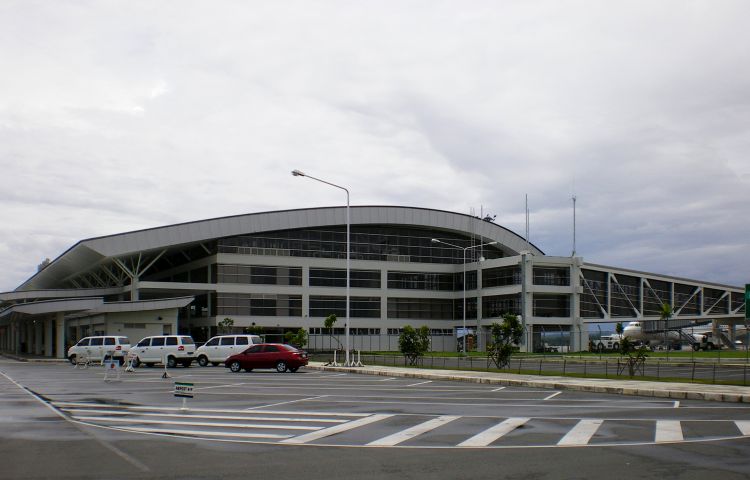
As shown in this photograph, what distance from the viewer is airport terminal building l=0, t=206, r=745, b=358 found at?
A: 7581 centimetres

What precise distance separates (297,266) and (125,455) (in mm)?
69090

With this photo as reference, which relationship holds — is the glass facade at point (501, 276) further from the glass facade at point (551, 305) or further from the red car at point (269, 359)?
the red car at point (269, 359)

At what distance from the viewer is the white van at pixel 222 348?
4697 centimetres

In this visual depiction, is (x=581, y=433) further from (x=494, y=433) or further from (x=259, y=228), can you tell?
(x=259, y=228)

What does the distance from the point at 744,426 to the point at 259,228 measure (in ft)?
215

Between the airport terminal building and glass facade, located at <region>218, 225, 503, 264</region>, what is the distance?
4.8 inches

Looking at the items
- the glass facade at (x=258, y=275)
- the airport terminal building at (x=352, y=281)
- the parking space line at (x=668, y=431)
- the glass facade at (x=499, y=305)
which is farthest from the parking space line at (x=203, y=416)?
the glass facade at (x=499, y=305)

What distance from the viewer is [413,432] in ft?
50.4

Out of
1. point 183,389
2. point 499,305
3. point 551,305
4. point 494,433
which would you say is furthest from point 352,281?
point 494,433

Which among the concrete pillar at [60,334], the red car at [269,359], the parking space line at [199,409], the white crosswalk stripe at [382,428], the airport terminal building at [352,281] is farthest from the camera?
the airport terminal building at [352,281]

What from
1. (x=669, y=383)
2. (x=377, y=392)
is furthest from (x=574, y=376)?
(x=377, y=392)

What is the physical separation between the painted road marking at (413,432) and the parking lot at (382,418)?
0.02 m

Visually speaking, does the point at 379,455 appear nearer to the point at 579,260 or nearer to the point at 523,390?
the point at 523,390

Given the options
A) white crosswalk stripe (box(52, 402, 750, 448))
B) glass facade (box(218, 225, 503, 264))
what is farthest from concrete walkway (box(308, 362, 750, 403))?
glass facade (box(218, 225, 503, 264))
